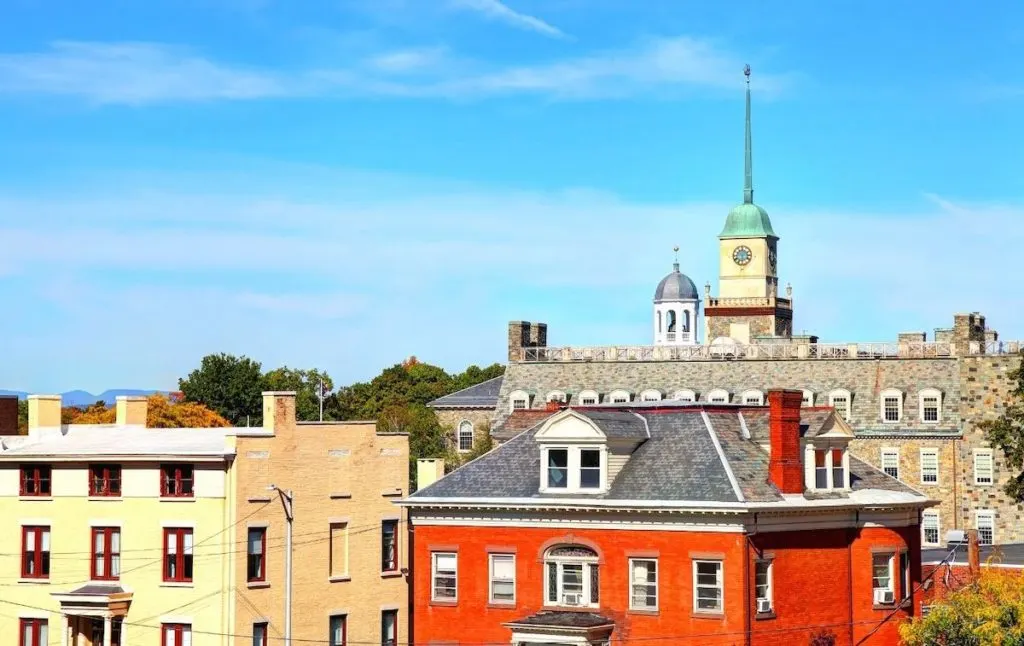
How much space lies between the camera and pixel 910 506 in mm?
68500

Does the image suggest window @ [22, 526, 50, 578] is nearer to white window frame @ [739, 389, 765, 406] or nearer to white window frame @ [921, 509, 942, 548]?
white window frame @ [921, 509, 942, 548]

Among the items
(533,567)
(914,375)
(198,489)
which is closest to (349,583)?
(198,489)

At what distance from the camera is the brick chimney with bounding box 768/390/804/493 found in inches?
2552

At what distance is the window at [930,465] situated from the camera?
12331 centimetres

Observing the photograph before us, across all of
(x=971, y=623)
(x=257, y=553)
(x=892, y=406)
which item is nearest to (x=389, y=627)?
(x=257, y=553)

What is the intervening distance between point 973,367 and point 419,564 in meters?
64.8

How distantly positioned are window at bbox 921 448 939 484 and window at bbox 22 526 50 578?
2576 inches

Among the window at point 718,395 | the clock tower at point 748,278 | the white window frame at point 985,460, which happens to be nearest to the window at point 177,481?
the window at point 718,395

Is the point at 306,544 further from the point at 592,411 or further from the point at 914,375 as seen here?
the point at 914,375

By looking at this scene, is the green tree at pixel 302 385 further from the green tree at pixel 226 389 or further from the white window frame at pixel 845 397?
the white window frame at pixel 845 397

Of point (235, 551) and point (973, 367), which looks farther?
point (973, 367)

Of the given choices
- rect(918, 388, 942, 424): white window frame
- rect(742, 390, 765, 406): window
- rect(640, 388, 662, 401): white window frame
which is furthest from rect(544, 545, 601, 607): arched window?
rect(640, 388, 662, 401): white window frame

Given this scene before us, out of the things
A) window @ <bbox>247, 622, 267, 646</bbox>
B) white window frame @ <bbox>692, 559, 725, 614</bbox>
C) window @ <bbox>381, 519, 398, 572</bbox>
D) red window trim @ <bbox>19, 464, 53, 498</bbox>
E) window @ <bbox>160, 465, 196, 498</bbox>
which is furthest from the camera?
window @ <bbox>381, 519, 398, 572</bbox>

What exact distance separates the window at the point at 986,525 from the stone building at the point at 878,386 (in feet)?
0.20
